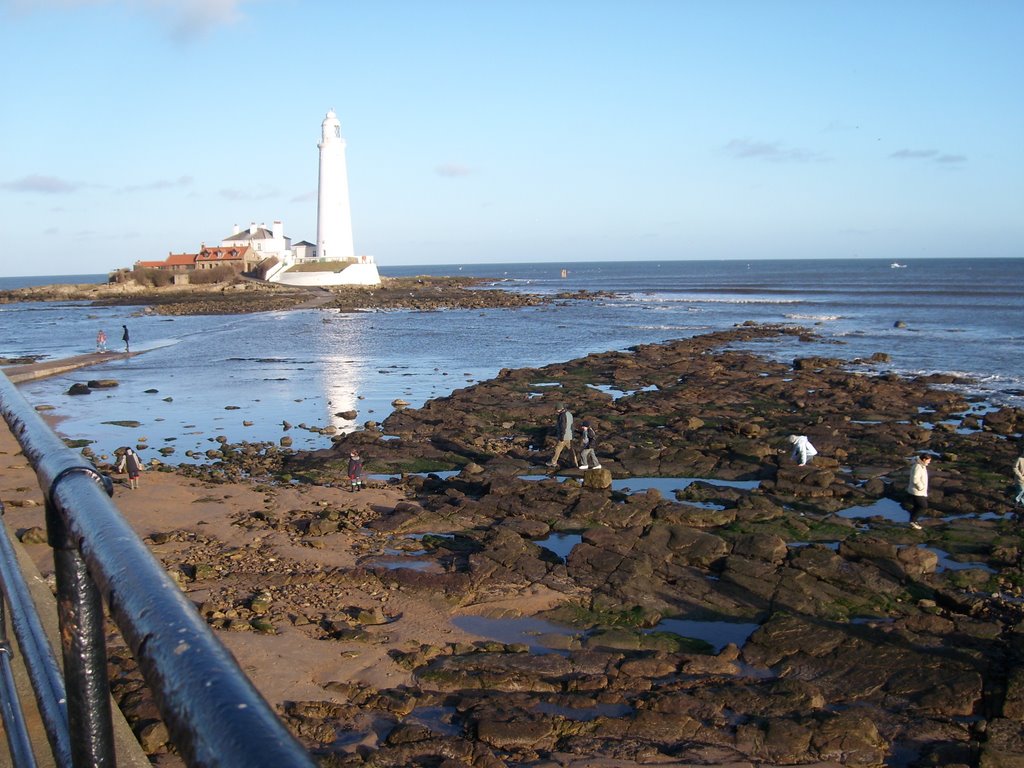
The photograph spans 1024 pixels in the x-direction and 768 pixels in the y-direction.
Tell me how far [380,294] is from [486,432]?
67.7 meters

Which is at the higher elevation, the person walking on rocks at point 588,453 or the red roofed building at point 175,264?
the red roofed building at point 175,264

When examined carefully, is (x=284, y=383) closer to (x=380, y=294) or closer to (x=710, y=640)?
(x=710, y=640)

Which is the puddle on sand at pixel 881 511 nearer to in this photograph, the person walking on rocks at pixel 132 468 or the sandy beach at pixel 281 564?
the sandy beach at pixel 281 564

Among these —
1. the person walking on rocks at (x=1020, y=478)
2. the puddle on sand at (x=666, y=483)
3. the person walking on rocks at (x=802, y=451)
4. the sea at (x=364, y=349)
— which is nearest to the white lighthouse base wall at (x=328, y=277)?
the sea at (x=364, y=349)

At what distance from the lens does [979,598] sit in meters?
12.3

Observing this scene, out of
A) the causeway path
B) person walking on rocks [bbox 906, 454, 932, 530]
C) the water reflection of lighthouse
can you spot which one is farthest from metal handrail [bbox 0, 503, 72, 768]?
the causeway path

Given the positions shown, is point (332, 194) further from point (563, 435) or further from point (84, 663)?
point (84, 663)

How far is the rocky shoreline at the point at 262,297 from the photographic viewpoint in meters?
74.7

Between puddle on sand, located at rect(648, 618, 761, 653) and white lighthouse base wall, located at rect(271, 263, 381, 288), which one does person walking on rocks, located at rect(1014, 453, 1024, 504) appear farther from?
white lighthouse base wall, located at rect(271, 263, 381, 288)

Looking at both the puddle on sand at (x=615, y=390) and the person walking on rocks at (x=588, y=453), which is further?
the puddle on sand at (x=615, y=390)

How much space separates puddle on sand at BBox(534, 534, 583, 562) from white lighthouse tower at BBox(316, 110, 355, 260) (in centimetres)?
7183

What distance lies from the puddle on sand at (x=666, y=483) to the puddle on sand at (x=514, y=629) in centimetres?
678

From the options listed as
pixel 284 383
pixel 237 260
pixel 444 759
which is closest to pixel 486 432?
pixel 284 383

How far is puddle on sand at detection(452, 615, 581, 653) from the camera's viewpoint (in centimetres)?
1128
